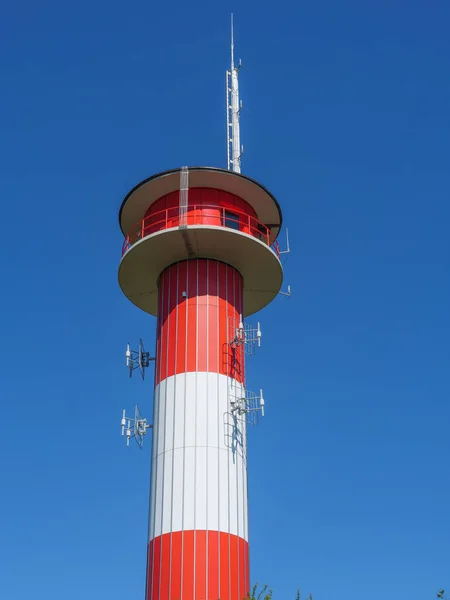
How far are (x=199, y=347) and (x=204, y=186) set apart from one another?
21.4 ft

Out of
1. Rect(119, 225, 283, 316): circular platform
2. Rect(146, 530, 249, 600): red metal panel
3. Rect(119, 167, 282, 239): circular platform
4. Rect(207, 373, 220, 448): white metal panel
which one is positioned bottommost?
Rect(146, 530, 249, 600): red metal panel

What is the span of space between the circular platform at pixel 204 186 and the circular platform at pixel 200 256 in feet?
7.70

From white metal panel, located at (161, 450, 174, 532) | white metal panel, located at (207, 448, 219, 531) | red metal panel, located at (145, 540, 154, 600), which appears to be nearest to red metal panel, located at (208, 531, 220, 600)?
white metal panel, located at (207, 448, 219, 531)

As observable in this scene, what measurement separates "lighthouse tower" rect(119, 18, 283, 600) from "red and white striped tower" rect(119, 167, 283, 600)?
4 cm

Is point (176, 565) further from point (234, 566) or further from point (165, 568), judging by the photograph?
point (234, 566)

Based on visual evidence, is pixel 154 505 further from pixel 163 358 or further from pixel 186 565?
pixel 163 358

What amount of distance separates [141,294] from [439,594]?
18443 millimetres

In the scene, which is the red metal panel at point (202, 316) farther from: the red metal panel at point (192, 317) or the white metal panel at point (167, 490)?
the white metal panel at point (167, 490)

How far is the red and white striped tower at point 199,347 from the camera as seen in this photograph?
91.0 feet

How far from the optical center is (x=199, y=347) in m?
30.9

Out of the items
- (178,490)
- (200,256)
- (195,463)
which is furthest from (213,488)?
(200,256)

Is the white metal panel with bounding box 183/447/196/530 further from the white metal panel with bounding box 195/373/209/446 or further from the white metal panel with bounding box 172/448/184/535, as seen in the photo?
the white metal panel with bounding box 195/373/209/446

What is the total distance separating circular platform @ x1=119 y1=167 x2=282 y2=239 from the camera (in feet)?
107

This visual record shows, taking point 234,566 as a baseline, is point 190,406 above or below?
above
